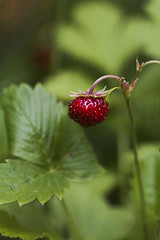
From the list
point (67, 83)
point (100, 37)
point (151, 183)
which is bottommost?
point (151, 183)

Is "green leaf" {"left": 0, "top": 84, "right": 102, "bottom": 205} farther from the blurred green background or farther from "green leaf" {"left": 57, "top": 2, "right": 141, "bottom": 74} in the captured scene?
"green leaf" {"left": 57, "top": 2, "right": 141, "bottom": 74}

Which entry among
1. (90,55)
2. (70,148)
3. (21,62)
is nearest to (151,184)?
(70,148)

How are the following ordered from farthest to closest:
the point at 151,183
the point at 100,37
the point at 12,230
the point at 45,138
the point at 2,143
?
1. the point at 100,37
2. the point at 2,143
3. the point at 151,183
4. the point at 45,138
5. the point at 12,230

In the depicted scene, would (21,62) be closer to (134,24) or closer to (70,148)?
(134,24)

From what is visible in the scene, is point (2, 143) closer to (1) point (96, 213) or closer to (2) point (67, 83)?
(1) point (96, 213)

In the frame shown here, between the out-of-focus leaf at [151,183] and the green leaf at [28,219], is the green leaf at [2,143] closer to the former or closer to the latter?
the green leaf at [28,219]

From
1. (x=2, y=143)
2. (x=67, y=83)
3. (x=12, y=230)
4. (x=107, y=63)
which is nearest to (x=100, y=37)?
(x=107, y=63)

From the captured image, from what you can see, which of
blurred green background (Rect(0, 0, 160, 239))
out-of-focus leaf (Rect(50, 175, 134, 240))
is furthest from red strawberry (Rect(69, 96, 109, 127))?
out-of-focus leaf (Rect(50, 175, 134, 240))

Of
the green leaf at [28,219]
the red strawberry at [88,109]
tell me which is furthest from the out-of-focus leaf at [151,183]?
the red strawberry at [88,109]
